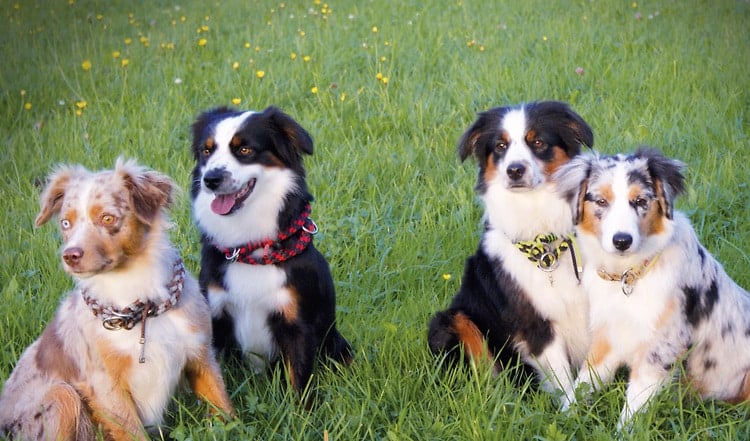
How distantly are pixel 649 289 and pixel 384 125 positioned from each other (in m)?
3.68

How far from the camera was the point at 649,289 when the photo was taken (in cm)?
345

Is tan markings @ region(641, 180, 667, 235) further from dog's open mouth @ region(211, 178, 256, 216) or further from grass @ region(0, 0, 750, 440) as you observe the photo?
dog's open mouth @ region(211, 178, 256, 216)

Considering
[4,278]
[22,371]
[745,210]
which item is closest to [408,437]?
[22,371]

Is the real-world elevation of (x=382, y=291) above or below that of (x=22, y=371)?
below

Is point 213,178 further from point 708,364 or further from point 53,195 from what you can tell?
point 708,364

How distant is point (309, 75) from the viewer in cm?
782

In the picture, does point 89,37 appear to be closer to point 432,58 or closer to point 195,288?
point 432,58

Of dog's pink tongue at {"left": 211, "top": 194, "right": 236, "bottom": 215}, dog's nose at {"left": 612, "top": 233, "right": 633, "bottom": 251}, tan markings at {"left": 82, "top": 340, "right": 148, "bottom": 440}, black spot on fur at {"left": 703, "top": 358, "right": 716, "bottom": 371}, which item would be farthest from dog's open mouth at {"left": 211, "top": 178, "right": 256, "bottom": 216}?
black spot on fur at {"left": 703, "top": 358, "right": 716, "bottom": 371}

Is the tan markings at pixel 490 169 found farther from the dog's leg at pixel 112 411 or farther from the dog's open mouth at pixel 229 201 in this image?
the dog's leg at pixel 112 411

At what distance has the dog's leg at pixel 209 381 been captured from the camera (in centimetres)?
346

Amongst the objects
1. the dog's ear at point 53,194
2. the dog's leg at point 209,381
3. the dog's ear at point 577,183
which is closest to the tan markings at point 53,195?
the dog's ear at point 53,194

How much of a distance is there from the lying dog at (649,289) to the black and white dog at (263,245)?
1.28 meters

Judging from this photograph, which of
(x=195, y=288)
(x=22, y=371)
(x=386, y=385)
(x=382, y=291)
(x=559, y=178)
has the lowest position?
(x=382, y=291)

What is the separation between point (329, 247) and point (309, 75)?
3097mm
